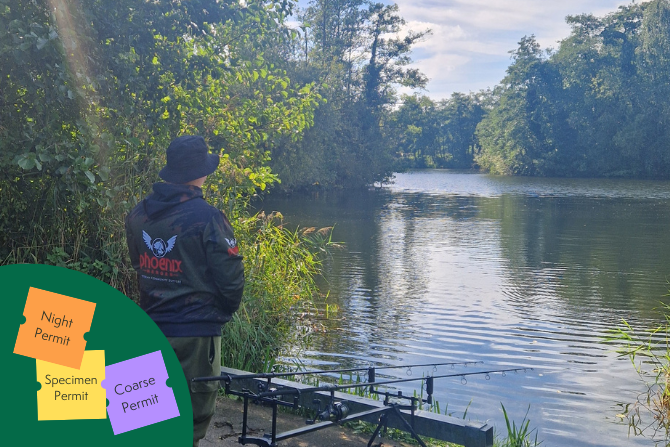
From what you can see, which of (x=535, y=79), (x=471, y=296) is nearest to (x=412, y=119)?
(x=535, y=79)

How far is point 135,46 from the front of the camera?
6.57 m

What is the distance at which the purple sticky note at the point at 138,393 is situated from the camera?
1707 mm

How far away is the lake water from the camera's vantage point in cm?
757

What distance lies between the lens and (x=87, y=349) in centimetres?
170

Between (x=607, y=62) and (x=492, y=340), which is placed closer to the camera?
(x=492, y=340)

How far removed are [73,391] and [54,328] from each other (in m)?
0.16

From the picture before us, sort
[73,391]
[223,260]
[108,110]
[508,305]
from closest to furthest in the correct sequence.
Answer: [73,391] → [223,260] → [108,110] → [508,305]

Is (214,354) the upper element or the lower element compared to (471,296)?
upper

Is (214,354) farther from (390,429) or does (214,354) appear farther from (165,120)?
(165,120)

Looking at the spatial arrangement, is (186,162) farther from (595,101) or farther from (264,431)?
(595,101)

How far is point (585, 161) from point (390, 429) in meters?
67.0

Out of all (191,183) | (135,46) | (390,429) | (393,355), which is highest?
(135,46)

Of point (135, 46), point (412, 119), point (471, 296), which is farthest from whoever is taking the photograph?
point (412, 119)

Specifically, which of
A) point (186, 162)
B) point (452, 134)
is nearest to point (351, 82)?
point (186, 162)
